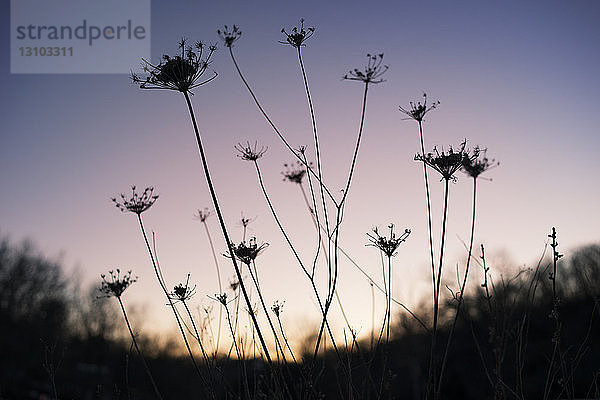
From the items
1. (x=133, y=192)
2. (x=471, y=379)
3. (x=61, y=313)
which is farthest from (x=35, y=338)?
(x=133, y=192)

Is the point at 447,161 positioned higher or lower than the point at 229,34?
lower

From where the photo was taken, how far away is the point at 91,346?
40.4 metres

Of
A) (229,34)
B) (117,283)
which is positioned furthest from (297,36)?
(117,283)

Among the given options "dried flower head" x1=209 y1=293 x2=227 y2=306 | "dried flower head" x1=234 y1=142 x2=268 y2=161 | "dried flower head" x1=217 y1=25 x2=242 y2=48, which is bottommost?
"dried flower head" x1=209 y1=293 x2=227 y2=306

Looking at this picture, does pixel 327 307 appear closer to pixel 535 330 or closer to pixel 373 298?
pixel 373 298

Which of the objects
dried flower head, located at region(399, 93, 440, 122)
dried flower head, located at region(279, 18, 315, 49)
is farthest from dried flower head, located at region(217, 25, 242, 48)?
dried flower head, located at region(399, 93, 440, 122)

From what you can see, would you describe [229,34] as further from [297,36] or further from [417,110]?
[417,110]

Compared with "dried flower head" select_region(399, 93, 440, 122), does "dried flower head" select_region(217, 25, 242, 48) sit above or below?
above

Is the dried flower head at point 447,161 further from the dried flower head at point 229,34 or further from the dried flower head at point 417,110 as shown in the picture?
the dried flower head at point 229,34

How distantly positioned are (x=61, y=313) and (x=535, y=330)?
110 feet

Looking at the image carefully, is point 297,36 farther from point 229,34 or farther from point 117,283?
point 117,283

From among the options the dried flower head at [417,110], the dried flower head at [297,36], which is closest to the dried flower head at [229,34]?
the dried flower head at [297,36]

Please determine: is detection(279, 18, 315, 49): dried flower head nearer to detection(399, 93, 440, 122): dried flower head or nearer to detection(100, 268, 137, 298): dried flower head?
detection(399, 93, 440, 122): dried flower head

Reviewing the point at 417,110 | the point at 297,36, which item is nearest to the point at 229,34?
the point at 297,36
